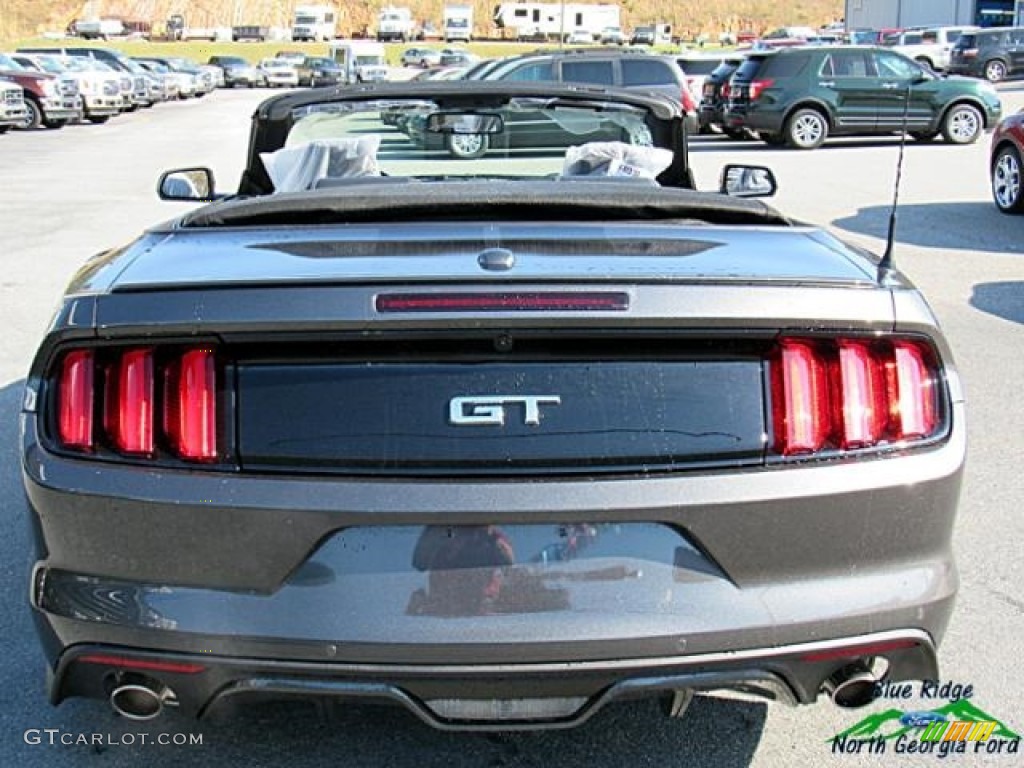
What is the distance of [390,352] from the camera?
8.16 ft

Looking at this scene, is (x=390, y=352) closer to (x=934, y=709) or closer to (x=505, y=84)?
(x=934, y=709)

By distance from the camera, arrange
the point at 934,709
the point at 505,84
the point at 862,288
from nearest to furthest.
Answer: the point at 862,288 → the point at 934,709 → the point at 505,84

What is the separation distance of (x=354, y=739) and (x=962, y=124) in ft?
72.5

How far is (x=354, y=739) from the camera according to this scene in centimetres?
322

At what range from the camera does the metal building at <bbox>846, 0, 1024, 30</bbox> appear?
64.8 m

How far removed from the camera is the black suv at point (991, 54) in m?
40.0

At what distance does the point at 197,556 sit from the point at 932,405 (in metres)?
1.60

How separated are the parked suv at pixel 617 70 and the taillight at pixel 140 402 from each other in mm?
17681

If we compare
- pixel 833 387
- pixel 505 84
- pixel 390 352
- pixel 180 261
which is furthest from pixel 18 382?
pixel 833 387

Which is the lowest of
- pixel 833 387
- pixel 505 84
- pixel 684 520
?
pixel 684 520

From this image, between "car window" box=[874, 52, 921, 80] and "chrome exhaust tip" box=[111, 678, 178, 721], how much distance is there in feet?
71.4

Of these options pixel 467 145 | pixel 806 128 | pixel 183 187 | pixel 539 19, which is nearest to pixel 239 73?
pixel 806 128

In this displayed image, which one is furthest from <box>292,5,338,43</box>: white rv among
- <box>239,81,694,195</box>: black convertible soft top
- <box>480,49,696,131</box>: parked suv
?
<box>239,81,694,195</box>: black convertible soft top

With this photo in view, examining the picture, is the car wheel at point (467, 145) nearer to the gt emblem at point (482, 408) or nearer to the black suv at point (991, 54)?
the gt emblem at point (482, 408)
